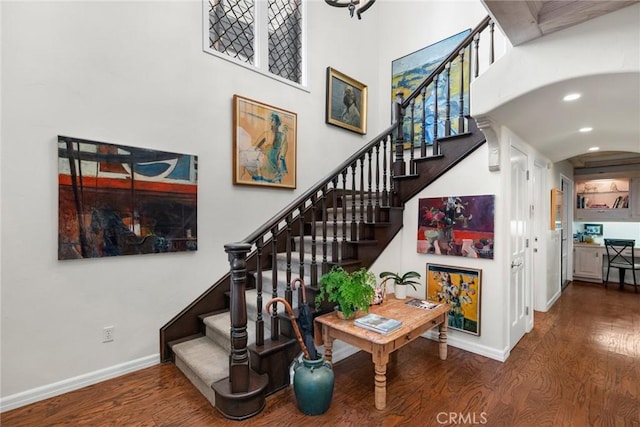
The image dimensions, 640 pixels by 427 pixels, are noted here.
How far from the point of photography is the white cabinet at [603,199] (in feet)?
19.9

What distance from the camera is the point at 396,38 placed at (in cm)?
489

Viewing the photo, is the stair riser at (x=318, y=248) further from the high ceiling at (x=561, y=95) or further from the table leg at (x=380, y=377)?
the high ceiling at (x=561, y=95)

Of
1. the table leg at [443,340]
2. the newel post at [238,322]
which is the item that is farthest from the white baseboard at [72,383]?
the table leg at [443,340]

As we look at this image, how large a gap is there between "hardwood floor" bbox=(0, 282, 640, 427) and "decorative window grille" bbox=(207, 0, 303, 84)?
327cm

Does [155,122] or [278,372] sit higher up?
[155,122]

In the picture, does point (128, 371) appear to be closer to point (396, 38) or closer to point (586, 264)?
point (396, 38)

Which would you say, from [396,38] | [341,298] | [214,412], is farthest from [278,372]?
[396,38]

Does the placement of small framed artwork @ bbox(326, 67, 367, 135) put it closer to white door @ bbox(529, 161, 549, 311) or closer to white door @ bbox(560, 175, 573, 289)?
white door @ bbox(529, 161, 549, 311)

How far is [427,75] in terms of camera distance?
4531 millimetres

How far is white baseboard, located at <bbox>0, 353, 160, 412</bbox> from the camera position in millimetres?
2137

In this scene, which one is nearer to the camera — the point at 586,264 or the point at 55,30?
the point at 55,30

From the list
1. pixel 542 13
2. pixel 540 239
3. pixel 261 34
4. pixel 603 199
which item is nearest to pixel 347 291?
pixel 542 13

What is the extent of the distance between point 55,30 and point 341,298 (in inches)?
121

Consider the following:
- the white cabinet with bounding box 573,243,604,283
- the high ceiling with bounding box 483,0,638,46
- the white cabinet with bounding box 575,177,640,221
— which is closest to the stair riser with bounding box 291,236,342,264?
the high ceiling with bounding box 483,0,638,46
